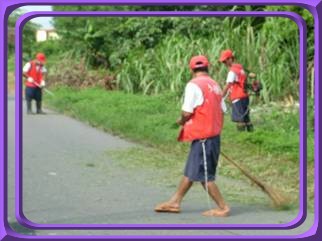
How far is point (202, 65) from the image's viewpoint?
275 inches

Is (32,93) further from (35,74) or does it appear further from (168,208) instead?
(168,208)

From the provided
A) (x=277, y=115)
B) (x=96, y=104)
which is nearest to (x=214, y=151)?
(x=277, y=115)

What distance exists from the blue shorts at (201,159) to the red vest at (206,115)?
0.07 m

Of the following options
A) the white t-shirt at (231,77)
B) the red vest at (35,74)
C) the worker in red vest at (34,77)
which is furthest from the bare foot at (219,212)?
the red vest at (35,74)

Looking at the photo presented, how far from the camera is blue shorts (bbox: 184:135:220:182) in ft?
22.7

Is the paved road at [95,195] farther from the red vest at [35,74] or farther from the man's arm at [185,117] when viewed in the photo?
the red vest at [35,74]

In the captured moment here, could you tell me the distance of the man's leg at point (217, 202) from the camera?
696 cm

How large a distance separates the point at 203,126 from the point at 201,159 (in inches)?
11.8

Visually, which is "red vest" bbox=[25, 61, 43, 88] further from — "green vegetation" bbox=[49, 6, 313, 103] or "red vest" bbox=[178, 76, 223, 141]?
"red vest" bbox=[178, 76, 223, 141]

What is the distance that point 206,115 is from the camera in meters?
6.83

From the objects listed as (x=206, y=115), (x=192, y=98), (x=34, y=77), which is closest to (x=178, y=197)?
(x=206, y=115)

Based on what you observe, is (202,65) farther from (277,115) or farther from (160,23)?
(160,23)

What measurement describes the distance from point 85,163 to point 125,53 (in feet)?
36.2

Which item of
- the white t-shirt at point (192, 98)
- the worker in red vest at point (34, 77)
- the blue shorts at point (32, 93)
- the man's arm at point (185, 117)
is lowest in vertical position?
the blue shorts at point (32, 93)
